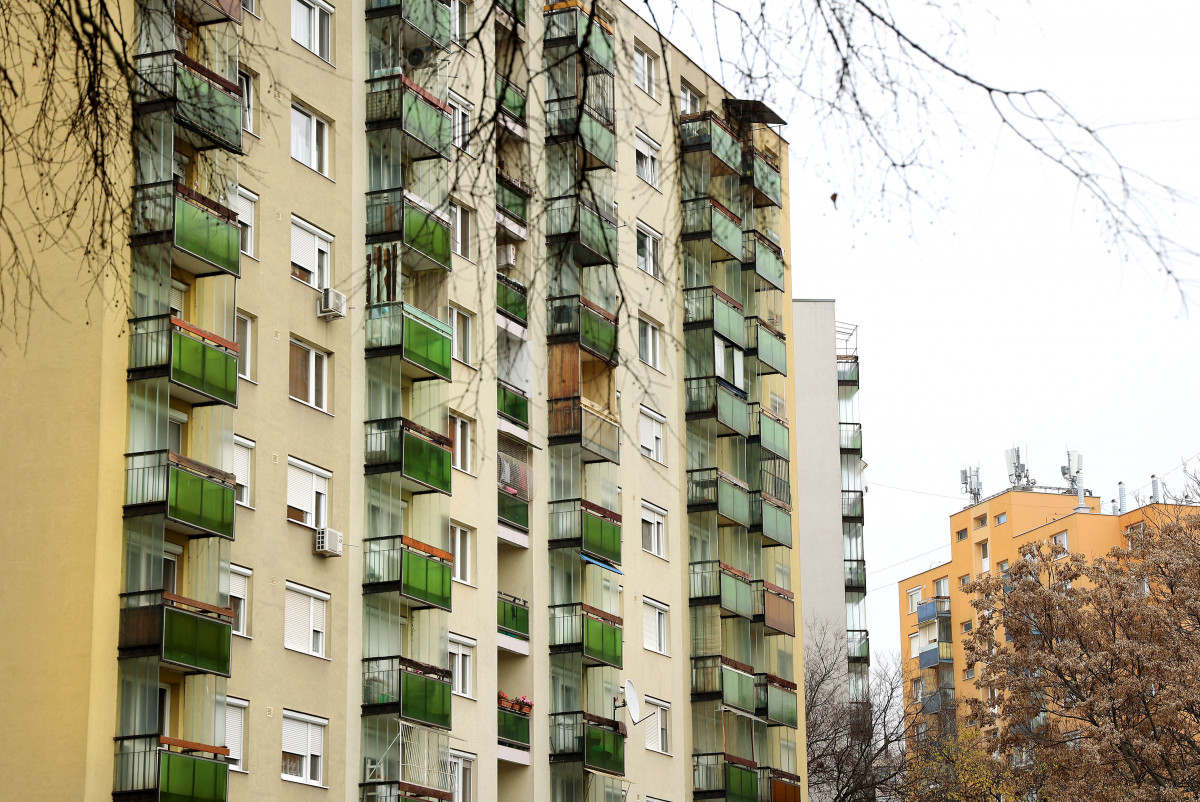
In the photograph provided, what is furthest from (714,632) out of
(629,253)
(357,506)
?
(357,506)

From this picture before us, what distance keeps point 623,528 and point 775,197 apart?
40.3 ft

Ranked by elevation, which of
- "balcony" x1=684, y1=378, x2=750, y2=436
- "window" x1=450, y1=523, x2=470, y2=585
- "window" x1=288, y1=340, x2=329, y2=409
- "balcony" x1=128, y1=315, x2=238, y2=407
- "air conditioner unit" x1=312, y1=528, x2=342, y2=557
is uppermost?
"balcony" x1=684, y1=378, x2=750, y2=436

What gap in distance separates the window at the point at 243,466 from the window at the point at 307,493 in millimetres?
1051

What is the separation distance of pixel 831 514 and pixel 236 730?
4516 cm

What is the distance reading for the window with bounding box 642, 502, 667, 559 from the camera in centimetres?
4584

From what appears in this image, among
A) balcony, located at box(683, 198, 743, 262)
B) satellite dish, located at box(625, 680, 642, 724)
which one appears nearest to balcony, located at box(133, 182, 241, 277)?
satellite dish, located at box(625, 680, 642, 724)

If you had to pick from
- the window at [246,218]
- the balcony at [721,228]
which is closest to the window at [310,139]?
the window at [246,218]

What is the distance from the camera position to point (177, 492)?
29391 millimetres

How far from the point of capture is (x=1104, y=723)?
4859 cm

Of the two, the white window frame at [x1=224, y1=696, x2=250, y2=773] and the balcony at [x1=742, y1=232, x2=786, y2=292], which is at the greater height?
the balcony at [x1=742, y1=232, x2=786, y2=292]

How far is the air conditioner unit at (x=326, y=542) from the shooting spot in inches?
1304

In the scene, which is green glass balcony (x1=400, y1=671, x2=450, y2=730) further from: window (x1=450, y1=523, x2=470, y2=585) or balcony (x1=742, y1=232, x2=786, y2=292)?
balcony (x1=742, y1=232, x2=786, y2=292)

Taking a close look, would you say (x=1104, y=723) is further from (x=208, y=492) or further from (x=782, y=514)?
(x=208, y=492)

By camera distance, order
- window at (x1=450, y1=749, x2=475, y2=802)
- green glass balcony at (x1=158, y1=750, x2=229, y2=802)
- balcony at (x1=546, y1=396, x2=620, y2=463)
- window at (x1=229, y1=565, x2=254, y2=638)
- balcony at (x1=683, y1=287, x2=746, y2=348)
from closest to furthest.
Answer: green glass balcony at (x1=158, y1=750, x2=229, y2=802) → window at (x1=229, y1=565, x2=254, y2=638) → window at (x1=450, y1=749, x2=475, y2=802) → balcony at (x1=546, y1=396, x2=620, y2=463) → balcony at (x1=683, y1=287, x2=746, y2=348)
